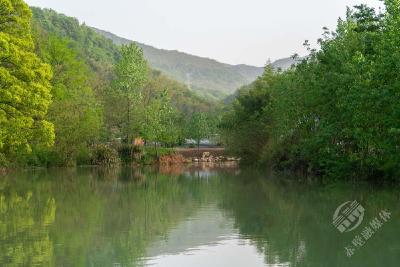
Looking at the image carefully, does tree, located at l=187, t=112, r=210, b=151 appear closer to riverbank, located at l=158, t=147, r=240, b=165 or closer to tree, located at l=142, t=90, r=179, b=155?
riverbank, located at l=158, t=147, r=240, b=165

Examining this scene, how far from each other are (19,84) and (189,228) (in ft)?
48.9

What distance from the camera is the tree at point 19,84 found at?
25486 mm

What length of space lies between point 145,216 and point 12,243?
5.33 m

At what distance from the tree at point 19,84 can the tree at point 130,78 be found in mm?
25138


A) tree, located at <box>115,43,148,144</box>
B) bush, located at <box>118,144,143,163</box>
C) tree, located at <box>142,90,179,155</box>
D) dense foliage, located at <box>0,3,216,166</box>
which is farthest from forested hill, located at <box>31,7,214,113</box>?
bush, located at <box>118,144,143,163</box>

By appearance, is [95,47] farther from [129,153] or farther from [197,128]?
[129,153]

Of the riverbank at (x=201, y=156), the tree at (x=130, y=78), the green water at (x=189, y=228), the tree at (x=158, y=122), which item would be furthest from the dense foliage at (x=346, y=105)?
the riverbank at (x=201, y=156)

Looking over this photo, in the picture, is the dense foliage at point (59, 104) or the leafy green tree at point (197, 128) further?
the leafy green tree at point (197, 128)

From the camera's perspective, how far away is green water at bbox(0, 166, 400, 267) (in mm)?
10562

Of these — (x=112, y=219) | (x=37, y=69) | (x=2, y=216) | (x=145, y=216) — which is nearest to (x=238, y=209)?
(x=145, y=216)

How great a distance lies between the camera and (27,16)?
27.5m

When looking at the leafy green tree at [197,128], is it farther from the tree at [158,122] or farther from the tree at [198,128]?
the tree at [158,122]

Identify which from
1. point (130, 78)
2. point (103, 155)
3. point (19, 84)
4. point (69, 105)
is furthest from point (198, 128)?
point (19, 84)

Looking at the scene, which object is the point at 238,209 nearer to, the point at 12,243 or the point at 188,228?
the point at 188,228
